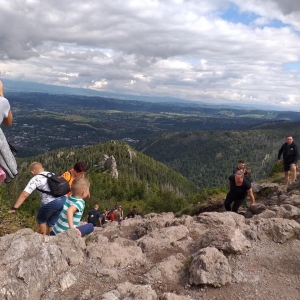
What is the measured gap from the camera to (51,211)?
31.6 ft

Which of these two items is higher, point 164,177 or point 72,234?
point 72,234

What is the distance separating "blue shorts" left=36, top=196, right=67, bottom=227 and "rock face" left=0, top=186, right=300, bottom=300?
3.92 feet

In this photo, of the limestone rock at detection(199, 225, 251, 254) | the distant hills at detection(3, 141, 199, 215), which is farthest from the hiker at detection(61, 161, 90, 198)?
the distant hills at detection(3, 141, 199, 215)

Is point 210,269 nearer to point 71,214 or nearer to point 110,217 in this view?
point 71,214

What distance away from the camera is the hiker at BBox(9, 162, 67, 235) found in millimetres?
9094

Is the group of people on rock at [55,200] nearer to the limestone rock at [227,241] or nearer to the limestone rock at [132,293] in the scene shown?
the limestone rock at [132,293]

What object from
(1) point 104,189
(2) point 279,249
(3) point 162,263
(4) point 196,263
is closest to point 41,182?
(3) point 162,263

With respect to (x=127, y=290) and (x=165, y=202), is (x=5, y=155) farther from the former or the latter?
(x=165, y=202)

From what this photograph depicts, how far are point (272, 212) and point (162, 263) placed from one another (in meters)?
5.79

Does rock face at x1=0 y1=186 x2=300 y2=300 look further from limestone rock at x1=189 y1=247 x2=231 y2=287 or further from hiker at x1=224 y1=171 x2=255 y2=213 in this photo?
hiker at x1=224 y1=171 x2=255 y2=213

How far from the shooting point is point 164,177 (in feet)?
568

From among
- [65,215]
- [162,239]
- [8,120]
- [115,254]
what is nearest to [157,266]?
[115,254]

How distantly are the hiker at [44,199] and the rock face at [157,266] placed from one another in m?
1.20

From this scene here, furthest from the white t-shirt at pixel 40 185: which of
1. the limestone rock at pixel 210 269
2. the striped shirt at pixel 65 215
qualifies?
the limestone rock at pixel 210 269
